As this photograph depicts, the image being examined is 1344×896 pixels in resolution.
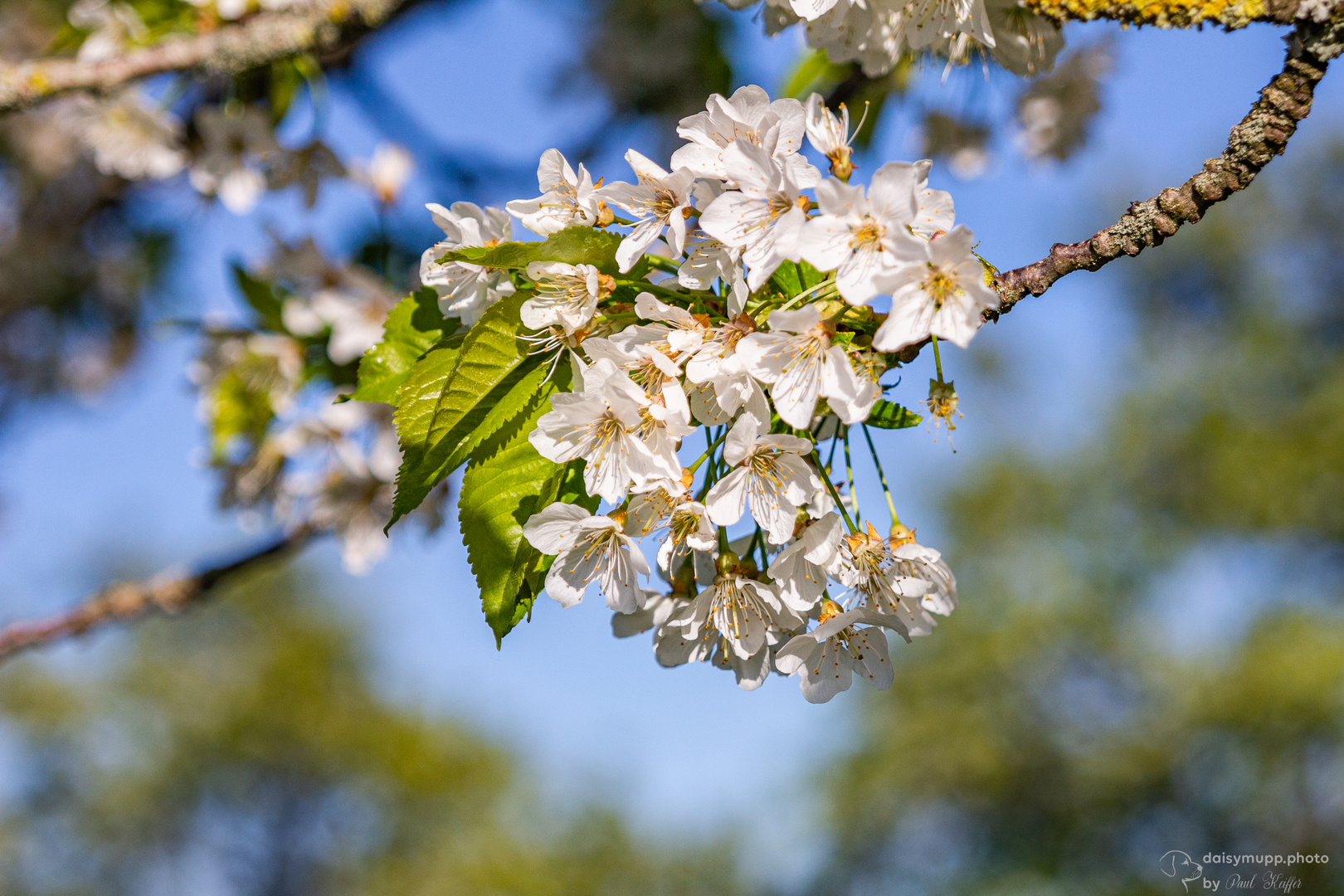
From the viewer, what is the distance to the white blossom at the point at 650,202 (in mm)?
989

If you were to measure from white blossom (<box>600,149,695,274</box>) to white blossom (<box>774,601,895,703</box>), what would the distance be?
505mm

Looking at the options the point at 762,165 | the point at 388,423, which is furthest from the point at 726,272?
the point at 388,423

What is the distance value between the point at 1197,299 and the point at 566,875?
19645 millimetres

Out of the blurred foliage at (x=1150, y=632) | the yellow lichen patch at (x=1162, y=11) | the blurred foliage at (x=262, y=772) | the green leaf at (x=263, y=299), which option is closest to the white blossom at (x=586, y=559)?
the yellow lichen patch at (x=1162, y=11)

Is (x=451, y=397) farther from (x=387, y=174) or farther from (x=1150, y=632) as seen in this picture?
(x=1150, y=632)

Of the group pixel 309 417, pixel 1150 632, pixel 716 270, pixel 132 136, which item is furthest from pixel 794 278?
pixel 1150 632

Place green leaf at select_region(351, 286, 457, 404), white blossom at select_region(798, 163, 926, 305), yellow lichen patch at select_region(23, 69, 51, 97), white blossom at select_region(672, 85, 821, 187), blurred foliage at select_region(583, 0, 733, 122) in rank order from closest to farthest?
1. white blossom at select_region(798, 163, 926, 305)
2. white blossom at select_region(672, 85, 821, 187)
3. green leaf at select_region(351, 286, 457, 404)
4. yellow lichen patch at select_region(23, 69, 51, 97)
5. blurred foliage at select_region(583, 0, 733, 122)

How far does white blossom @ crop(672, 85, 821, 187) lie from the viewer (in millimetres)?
965

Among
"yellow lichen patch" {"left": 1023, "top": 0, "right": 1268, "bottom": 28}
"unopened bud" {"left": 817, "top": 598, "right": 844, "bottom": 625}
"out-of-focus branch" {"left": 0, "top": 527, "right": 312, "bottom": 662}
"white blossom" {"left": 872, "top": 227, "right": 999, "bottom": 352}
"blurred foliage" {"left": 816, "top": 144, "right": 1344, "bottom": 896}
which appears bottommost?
"blurred foliage" {"left": 816, "top": 144, "right": 1344, "bottom": 896}

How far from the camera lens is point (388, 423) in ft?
7.45

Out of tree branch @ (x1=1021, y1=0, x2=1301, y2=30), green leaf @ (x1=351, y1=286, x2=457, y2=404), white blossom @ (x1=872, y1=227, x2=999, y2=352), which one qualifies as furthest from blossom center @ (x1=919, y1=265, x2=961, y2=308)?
green leaf @ (x1=351, y1=286, x2=457, y2=404)

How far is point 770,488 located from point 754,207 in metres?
0.33

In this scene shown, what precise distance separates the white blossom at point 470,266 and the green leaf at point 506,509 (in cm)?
16

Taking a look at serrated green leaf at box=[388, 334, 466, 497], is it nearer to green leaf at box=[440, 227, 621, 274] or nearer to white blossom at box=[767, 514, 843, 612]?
green leaf at box=[440, 227, 621, 274]
